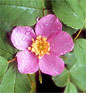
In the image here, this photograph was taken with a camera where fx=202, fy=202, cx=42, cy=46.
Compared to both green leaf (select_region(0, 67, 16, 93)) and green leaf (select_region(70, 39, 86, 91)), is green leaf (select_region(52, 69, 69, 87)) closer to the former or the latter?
green leaf (select_region(70, 39, 86, 91))

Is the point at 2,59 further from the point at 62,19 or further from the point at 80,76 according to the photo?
the point at 80,76

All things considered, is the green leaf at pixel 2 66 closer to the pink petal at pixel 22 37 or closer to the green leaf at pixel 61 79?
the pink petal at pixel 22 37

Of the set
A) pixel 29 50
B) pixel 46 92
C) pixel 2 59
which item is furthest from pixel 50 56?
pixel 46 92

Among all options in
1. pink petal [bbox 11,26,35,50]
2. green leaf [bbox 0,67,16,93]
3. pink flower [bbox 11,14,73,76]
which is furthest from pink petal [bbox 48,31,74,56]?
green leaf [bbox 0,67,16,93]

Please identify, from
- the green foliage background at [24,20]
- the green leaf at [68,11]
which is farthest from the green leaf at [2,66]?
the green leaf at [68,11]

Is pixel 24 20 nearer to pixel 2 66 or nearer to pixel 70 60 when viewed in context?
pixel 2 66
